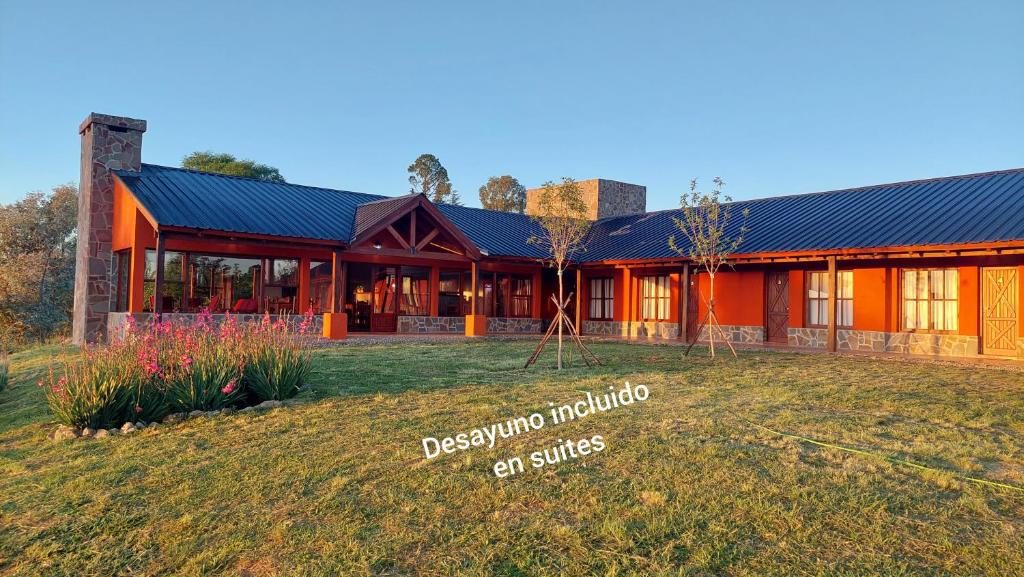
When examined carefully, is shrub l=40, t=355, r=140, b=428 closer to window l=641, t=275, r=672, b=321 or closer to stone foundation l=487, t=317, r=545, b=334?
stone foundation l=487, t=317, r=545, b=334

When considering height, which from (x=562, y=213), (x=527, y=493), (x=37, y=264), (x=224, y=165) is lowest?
(x=527, y=493)

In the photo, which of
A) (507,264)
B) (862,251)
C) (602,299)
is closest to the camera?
(862,251)

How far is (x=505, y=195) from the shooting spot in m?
55.3

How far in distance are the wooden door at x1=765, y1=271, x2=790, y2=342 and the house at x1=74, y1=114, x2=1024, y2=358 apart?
0.04m

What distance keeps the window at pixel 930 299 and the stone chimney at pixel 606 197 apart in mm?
13331

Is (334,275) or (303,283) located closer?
(334,275)

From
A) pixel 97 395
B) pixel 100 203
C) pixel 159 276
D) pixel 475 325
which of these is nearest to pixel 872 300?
pixel 475 325

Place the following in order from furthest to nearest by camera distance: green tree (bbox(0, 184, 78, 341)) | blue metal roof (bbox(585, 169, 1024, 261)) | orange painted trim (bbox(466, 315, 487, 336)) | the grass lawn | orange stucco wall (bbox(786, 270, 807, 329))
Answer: green tree (bbox(0, 184, 78, 341)) < orange painted trim (bbox(466, 315, 487, 336)) < orange stucco wall (bbox(786, 270, 807, 329)) < blue metal roof (bbox(585, 169, 1024, 261)) < the grass lawn

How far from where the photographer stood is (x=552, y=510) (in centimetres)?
454

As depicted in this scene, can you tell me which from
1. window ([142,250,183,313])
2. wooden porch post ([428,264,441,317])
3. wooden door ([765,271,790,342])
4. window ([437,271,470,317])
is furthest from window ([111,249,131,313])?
wooden door ([765,271,790,342])

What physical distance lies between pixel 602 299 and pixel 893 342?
29.2 feet

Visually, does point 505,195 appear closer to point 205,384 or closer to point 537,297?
point 537,297

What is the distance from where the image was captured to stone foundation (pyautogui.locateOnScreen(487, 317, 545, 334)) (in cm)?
2139

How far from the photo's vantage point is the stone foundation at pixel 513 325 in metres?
21.4
